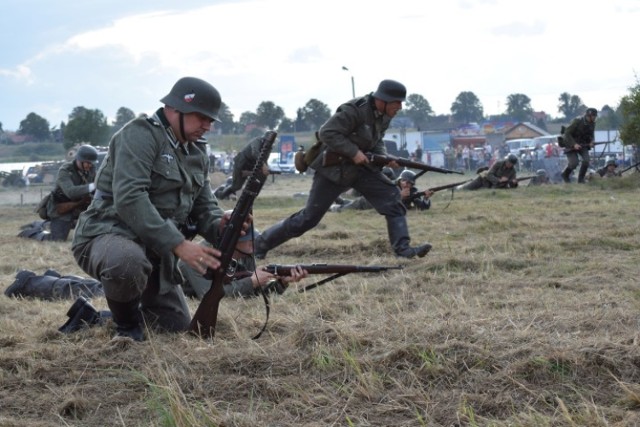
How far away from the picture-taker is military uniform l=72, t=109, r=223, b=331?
566 cm

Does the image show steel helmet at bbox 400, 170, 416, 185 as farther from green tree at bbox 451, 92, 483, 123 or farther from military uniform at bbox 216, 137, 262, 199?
green tree at bbox 451, 92, 483, 123

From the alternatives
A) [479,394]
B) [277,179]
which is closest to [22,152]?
[277,179]

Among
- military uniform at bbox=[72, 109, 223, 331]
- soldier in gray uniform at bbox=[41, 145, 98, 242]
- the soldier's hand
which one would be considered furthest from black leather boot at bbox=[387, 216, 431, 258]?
soldier in gray uniform at bbox=[41, 145, 98, 242]

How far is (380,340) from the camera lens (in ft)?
16.9

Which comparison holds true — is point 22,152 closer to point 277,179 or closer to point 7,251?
point 277,179

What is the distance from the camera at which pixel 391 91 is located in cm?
991

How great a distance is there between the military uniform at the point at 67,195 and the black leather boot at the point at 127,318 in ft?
28.8

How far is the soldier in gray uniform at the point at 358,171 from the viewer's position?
10.2 metres

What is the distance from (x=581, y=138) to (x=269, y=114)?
56.8 meters

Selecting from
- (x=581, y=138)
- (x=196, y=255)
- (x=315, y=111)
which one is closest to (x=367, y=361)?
(x=196, y=255)

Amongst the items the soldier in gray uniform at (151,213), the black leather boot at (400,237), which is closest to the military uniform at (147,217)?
the soldier in gray uniform at (151,213)

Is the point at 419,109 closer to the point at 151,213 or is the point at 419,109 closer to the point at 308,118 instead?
the point at 308,118

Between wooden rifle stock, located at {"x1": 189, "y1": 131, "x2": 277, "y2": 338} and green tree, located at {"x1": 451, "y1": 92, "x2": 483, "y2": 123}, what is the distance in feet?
347

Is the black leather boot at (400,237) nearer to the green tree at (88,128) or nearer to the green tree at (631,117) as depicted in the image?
the green tree at (631,117)
